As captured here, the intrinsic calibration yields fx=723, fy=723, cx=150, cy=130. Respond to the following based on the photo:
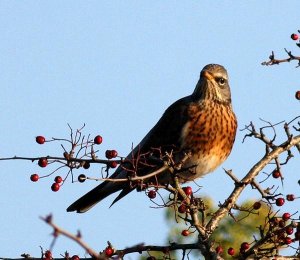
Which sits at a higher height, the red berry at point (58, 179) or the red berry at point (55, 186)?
the red berry at point (58, 179)

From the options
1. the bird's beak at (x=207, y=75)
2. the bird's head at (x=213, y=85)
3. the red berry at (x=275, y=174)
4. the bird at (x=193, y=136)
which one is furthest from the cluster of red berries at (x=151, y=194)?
the bird's beak at (x=207, y=75)

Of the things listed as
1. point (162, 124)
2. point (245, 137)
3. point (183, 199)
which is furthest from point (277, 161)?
point (162, 124)

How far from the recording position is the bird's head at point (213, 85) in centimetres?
776

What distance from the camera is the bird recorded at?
22.9ft

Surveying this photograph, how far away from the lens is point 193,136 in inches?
279

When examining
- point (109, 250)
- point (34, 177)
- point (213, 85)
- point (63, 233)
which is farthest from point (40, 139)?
point (63, 233)

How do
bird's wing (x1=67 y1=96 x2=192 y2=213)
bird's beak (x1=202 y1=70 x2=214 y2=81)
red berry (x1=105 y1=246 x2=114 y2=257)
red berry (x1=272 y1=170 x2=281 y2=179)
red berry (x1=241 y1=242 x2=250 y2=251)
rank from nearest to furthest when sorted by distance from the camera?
red berry (x1=105 y1=246 x2=114 y2=257) < red berry (x1=241 y1=242 x2=250 y2=251) < red berry (x1=272 y1=170 x2=281 y2=179) < bird's wing (x1=67 y1=96 x2=192 y2=213) < bird's beak (x1=202 y1=70 x2=214 y2=81)

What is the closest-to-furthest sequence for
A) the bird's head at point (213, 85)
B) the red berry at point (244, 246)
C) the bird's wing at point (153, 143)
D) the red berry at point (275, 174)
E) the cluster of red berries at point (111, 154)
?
the red berry at point (244, 246) → the cluster of red berries at point (111, 154) → the red berry at point (275, 174) → the bird's wing at point (153, 143) → the bird's head at point (213, 85)

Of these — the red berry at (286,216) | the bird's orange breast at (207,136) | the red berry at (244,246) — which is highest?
the bird's orange breast at (207,136)

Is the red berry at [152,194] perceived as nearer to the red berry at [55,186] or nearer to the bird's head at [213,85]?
the red berry at [55,186]

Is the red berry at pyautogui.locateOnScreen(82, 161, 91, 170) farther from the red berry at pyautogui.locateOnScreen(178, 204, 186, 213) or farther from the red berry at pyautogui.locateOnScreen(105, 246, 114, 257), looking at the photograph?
the red berry at pyautogui.locateOnScreen(178, 204, 186, 213)

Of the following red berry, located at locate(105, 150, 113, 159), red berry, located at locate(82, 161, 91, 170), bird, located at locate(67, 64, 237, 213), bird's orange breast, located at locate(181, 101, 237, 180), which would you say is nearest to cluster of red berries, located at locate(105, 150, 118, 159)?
red berry, located at locate(105, 150, 113, 159)

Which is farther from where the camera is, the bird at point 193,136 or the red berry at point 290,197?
the bird at point 193,136

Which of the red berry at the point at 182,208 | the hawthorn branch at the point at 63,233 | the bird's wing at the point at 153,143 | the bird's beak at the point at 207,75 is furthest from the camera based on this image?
the bird's beak at the point at 207,75
